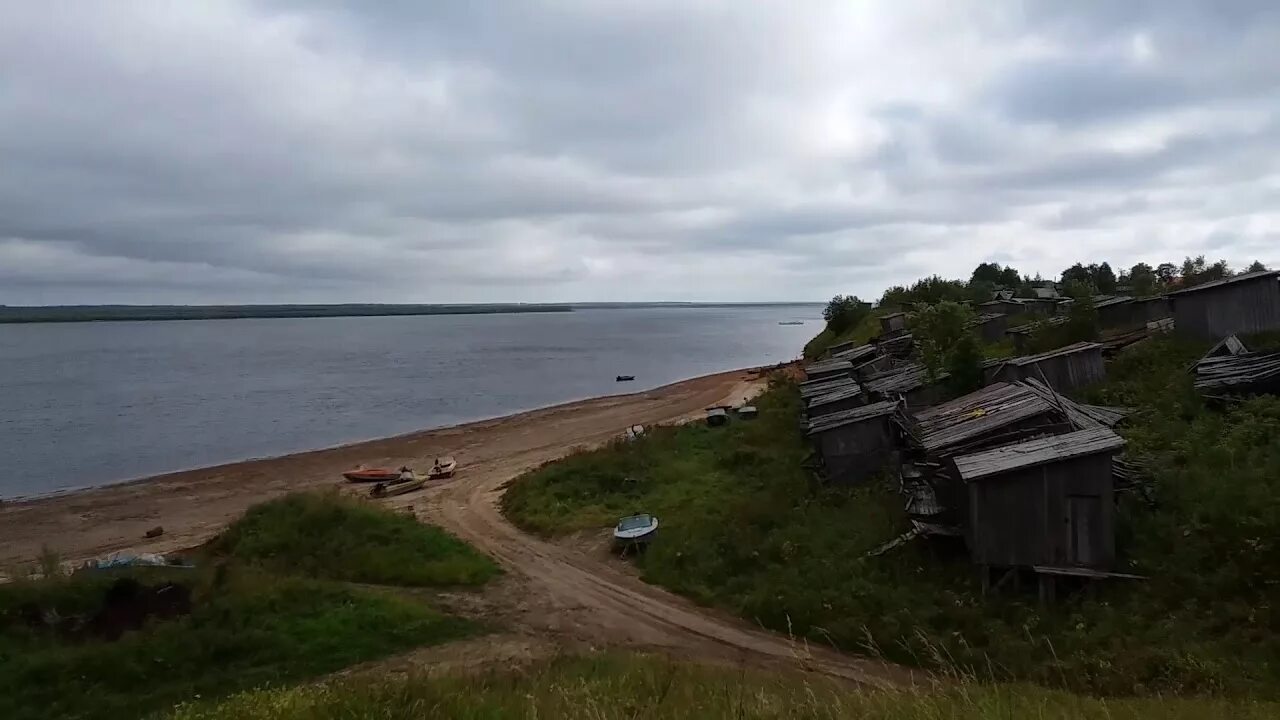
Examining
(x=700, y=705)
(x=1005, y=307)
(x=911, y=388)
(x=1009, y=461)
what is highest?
(x=1005, y=307)

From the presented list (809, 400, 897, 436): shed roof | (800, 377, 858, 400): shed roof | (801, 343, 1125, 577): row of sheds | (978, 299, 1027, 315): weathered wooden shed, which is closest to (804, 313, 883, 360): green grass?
(978, 299, 1027, 315): weathered wooden shed

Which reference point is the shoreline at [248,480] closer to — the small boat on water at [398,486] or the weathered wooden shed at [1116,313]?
the small boat on water at [398,486]

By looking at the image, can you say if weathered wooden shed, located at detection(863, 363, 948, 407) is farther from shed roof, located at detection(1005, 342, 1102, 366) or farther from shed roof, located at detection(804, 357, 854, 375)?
shed roof, located at detection(804, 357, 854, 375)

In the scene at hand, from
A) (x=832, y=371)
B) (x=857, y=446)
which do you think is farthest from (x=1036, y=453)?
(x=832, y=371)

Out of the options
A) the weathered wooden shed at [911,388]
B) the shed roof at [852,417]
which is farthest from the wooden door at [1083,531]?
the weathered wooden shed at [911,388]

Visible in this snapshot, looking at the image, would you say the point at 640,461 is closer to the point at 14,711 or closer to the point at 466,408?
the point at 14,711

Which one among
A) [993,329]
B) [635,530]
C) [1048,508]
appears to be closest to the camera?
[1048,508]

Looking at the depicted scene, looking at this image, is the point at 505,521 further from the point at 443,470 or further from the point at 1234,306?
the point at 1234,306
